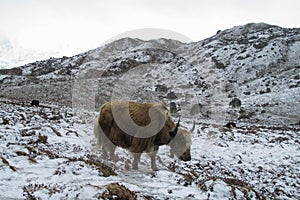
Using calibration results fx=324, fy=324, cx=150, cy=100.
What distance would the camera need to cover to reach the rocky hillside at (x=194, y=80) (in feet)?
128

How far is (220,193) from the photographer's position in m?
8.80

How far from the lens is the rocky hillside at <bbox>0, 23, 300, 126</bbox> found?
A: 38.9 meters

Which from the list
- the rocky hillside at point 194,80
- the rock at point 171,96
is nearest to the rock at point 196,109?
the rocky hillside at point 194,80

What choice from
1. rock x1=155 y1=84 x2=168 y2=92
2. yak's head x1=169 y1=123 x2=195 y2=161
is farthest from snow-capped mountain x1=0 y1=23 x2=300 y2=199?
yak's head x1=169 y1=123 x2=195 y2=161

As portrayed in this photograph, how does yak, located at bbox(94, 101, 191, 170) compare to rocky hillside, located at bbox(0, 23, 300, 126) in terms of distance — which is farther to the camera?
rocky hillside, located at bbox(0, 23, 300, 126)

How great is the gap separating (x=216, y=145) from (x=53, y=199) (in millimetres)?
12325

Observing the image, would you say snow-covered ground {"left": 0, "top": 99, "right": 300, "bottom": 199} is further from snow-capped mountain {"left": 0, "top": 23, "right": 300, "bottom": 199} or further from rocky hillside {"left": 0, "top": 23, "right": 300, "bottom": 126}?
rocky hillside {"left": 0, "top": 23, "right": 300, "bottom": 126}

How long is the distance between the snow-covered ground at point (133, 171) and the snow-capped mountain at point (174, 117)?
0.14 feet

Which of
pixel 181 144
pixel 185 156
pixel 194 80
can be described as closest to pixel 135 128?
pixel 181 144

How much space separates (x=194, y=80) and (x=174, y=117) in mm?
28717

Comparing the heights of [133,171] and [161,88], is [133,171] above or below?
below

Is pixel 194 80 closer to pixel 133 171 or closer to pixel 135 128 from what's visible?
pixel 135 128

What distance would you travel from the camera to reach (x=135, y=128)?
34.1 ft

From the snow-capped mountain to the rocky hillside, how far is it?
205 mm
